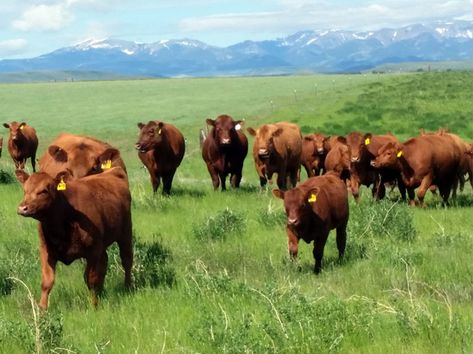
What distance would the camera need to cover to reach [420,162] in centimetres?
1391

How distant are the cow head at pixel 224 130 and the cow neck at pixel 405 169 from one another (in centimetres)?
419

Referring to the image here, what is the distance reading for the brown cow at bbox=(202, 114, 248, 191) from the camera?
645 inches

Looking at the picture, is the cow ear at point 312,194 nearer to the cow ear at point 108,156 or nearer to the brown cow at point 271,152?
the cow ear at point 108,156

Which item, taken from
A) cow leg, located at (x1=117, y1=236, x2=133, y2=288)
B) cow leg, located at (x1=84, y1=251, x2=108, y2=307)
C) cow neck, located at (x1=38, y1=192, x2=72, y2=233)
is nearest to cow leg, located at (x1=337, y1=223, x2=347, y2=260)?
cow leg, located at (x1=117, y1=236, x2=133, y2=288)

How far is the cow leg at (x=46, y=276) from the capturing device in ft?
22.2

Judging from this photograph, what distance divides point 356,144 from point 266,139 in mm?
2238

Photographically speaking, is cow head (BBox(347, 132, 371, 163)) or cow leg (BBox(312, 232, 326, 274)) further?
cow head (BBox(347, 132, 371, 163))

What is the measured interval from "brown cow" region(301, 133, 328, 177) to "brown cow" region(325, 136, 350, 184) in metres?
1.72

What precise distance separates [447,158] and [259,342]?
10361 mm

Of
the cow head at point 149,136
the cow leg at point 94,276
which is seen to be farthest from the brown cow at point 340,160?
the cow leg at point 94,276

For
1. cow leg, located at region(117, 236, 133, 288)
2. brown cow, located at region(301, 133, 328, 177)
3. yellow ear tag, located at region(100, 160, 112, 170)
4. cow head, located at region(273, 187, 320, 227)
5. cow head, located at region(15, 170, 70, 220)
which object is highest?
cow head, located at region(15, 170, 70, 220)

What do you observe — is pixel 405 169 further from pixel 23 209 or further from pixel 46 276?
pixel 23 209

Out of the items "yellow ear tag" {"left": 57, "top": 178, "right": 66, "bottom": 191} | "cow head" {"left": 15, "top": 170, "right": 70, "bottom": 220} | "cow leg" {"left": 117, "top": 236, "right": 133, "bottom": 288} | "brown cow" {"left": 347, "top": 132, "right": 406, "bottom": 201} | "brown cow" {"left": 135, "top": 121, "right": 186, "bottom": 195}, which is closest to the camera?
"cow head" {"left": 15, "top": 170, "right": 70, "bottom": 220}

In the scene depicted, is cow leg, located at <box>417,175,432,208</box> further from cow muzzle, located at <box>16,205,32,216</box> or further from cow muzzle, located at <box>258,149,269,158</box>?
cow muzzle, located at <box>16,205,32,216</box>
